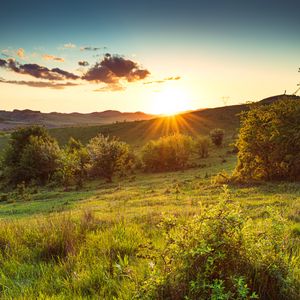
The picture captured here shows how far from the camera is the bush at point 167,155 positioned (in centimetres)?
5189

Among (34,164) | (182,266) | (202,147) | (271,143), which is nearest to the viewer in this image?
(182,266)

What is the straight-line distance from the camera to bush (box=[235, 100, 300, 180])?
2509cm

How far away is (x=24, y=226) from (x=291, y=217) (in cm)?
724

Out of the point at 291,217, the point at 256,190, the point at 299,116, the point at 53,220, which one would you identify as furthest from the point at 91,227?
the point at 299,116

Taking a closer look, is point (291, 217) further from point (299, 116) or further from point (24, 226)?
point (299, 116)

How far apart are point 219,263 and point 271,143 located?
23.3m

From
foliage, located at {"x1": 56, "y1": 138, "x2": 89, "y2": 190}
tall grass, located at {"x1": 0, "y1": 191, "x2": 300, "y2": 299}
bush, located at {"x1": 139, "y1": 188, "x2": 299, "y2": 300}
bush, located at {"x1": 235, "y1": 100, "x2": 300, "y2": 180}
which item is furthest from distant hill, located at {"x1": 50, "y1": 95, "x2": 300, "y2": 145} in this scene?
bush, located at {"x1": 139, "y1": 188, "x2": 299, "y2": 300}

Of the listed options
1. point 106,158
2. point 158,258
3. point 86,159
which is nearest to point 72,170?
point 106,158

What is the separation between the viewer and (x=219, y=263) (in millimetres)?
4258

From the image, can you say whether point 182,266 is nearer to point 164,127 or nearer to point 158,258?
point 158,258

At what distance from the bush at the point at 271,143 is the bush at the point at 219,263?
866 inches

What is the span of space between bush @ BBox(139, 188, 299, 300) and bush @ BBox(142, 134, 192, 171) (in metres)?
46.6

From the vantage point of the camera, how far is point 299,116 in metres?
25.7

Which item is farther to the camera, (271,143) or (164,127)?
(164,127)
